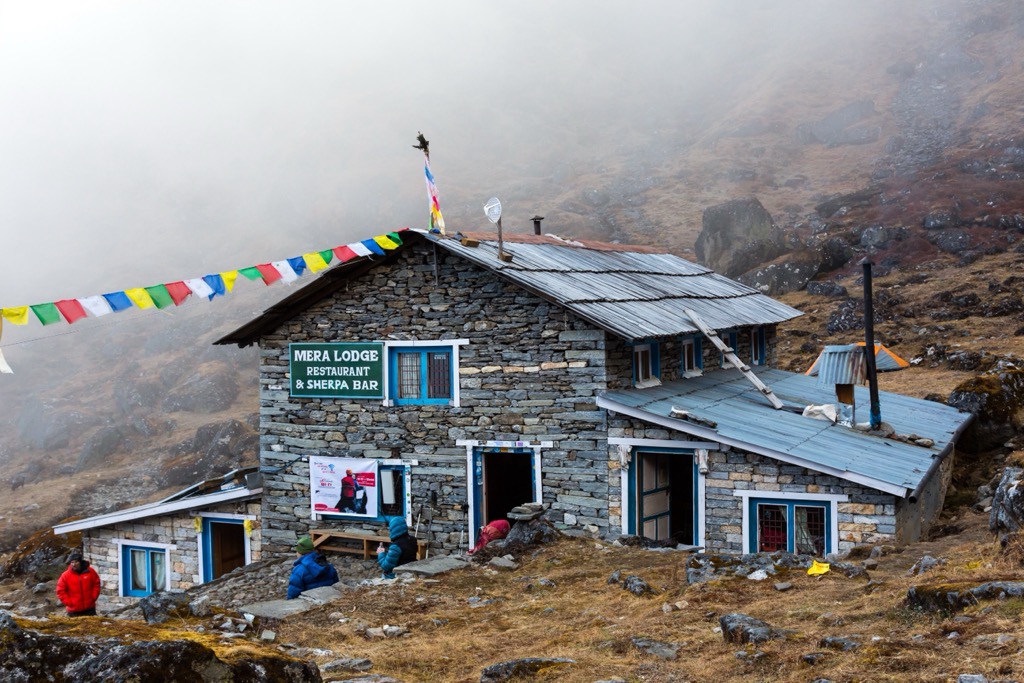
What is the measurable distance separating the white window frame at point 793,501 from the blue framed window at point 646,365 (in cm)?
315

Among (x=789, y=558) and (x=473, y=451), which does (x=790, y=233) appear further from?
(x=789, y=558)

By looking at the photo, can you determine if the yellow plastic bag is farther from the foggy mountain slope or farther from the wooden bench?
the foggy mountain slope

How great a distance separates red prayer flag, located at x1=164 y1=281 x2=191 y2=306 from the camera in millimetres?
13359

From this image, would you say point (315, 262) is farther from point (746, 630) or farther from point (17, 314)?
point (746, 630)

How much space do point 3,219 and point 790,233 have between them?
80640 mm

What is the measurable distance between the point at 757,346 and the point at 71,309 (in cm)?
1705

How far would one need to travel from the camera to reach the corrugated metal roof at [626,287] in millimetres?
15797

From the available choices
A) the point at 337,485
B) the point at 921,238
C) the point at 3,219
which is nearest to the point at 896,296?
the point at 921,238

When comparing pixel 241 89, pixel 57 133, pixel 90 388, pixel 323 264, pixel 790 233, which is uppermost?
pixel 241 89

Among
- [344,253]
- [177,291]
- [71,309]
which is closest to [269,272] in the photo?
[344,253]

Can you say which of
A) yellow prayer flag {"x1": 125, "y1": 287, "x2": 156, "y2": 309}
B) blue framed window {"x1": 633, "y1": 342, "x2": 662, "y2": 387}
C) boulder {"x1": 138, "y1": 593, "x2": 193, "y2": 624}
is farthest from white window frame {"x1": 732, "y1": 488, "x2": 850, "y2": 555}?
yellow prayer flag {"x1": 125, "y1": 287, "x2": 156, "y2": 309}

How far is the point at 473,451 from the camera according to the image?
54.9ft

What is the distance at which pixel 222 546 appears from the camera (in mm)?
19422

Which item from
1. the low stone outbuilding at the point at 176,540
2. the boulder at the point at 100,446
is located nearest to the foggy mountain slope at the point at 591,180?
the boulder at the point at 100,446
